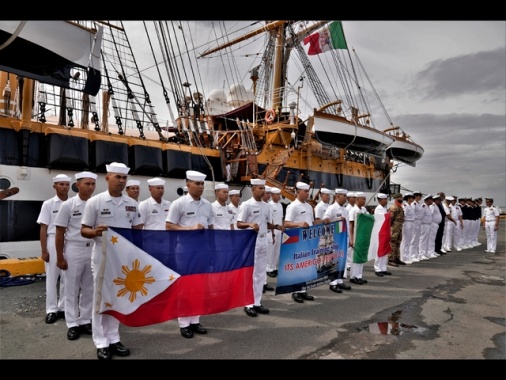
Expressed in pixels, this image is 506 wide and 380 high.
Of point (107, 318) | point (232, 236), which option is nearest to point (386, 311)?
point (232, 236)

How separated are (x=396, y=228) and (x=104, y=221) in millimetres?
7810

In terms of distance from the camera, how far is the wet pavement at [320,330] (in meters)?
3.69

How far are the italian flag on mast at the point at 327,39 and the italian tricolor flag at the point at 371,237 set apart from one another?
1623 centimetres

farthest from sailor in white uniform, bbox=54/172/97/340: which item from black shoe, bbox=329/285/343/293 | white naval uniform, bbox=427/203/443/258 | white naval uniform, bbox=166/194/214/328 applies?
white naval uniform, bbox=427/203/443/258

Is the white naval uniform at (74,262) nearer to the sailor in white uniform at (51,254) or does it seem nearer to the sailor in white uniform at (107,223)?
the sailor in white uniform at (107,223)

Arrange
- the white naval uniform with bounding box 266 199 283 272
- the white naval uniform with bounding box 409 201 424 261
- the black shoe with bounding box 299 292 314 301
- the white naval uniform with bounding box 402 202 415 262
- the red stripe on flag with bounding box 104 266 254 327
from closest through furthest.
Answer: the red stripe on flag with bounding box 104 266 254 327 < the black shoe with bounding box 299 292 314 301 < the white naval uniform with bounding box 266 199 283 272 < the white naval uniform with bounding box 402 202 415 262 < the white naval uniform with bounding box 409 201 424 261

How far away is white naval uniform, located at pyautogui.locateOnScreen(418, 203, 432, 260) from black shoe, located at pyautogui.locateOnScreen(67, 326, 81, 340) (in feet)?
33.7

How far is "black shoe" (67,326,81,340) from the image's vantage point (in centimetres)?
400

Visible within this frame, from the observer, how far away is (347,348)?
3807 millimetres

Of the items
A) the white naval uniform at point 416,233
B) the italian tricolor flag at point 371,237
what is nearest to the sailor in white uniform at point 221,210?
the italian tricolor flag at point 371,237

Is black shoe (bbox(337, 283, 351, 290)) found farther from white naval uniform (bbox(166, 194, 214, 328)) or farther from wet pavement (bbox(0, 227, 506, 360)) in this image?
white naval uniform (bbox(166, 194, 214, 328))

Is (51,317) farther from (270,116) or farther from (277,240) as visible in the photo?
(270,116)

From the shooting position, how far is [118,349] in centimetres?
362
